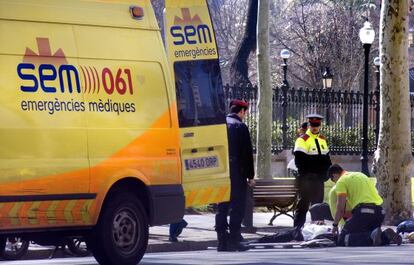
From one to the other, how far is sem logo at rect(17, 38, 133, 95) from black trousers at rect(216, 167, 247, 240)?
366cm

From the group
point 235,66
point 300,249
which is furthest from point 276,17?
point 300,249

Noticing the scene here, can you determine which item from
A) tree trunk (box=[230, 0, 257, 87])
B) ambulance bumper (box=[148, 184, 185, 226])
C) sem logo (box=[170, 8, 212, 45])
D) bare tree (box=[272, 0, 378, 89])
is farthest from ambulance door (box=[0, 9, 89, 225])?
bare tree (box=[272, 0, 378, 89])

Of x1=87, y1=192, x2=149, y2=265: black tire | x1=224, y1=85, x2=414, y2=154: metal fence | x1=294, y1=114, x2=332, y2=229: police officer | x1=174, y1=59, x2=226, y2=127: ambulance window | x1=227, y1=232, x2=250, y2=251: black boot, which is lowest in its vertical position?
x1=224, y1=85, x2=414, y2=154: metal fence

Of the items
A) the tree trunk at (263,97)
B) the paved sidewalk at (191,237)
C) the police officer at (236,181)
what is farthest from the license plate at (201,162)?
the tree trunk at (263,97)

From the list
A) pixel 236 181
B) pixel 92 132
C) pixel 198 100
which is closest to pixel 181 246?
pixel 236 181

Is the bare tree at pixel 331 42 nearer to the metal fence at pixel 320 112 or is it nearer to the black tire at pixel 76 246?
the metal fence at pixel 320 112

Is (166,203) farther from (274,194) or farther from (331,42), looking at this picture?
(331,42)

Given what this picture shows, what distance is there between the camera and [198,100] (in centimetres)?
1470

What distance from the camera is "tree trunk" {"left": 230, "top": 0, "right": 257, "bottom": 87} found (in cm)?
3894

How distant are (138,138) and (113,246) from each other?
3.60 feet

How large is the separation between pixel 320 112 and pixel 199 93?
59.9 ft

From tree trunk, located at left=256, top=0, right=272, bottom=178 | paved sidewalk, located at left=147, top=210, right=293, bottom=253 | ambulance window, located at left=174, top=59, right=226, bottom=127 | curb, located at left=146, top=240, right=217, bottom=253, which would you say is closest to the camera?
ambulance window, located at left=174, top=59, right=226, bottom=127

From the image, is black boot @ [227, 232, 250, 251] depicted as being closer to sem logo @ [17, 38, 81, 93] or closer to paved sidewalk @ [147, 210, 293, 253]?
paved sidewalk @ [147, 210, 293, 253]

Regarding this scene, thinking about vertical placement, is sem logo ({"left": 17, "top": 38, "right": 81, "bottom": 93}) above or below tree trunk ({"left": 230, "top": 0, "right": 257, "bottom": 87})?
above
